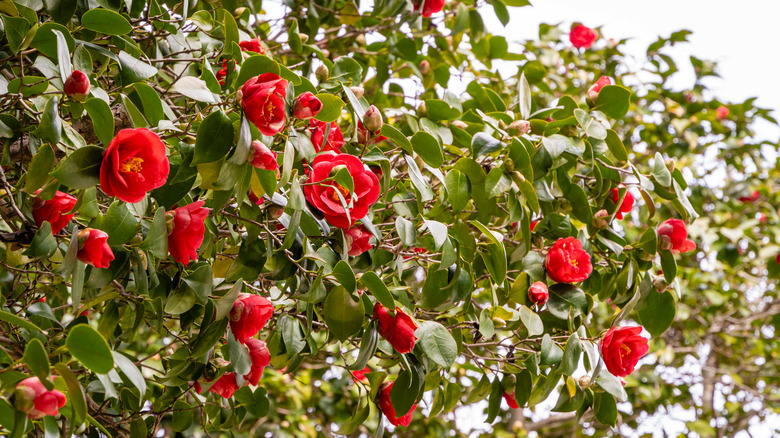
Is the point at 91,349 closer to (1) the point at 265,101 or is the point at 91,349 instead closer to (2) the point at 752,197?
(1) the point at 265,101

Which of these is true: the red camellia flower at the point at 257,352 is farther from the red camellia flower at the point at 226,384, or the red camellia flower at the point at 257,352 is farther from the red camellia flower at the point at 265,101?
the red camellia flower at the point at 265,101

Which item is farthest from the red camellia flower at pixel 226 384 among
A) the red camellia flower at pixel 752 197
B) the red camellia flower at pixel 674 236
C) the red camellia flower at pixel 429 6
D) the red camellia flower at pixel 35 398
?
the red camellia flower at pixel 752 197

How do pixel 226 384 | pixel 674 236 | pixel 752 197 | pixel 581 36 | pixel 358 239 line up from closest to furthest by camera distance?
1. pixel 358 239
2. pixel 226 384
3. pixel 674 236
4. pixel 581 36
5. pixel 752 197

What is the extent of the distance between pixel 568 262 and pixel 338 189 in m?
0.47

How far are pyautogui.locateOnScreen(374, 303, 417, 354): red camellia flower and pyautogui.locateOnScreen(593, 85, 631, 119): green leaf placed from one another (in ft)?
2.12

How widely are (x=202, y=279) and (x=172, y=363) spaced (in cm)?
27

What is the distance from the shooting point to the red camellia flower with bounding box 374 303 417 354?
943 mm

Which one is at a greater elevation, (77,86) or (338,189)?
(77,86)

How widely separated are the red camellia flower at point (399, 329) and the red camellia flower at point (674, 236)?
598 mm

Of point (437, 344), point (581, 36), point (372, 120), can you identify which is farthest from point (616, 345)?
point (581, 36)

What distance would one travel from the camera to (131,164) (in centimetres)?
76

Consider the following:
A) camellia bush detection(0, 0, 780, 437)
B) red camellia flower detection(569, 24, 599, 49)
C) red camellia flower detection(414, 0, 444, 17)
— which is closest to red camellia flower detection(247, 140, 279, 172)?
→ camellia bush detection(0, 0, 780, 437)

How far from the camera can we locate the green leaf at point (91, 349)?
0.68 meters

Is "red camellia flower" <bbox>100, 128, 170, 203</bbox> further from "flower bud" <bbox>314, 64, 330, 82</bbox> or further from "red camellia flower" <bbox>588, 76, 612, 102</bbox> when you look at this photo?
"red camellia flower" <bbox>588, 76, 612, 102</bbox>
